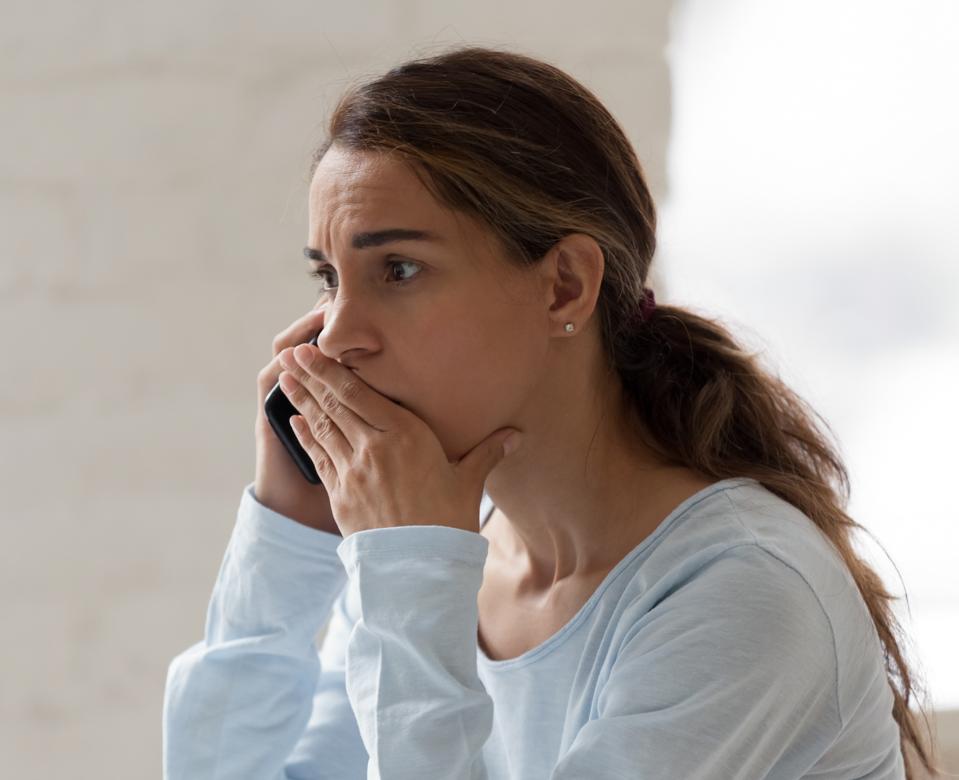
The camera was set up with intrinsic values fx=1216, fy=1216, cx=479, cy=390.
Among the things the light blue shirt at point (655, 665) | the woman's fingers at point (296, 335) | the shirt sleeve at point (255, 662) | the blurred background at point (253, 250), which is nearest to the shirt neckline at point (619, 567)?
the light blue shirt at point (655, 665)

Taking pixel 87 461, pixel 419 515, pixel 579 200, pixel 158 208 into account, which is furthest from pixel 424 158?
pixel 87 461

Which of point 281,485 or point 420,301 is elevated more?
point 420,301

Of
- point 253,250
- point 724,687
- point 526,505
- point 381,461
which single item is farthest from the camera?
point 253,250

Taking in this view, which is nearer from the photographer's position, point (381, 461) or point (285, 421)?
point (381, 461)

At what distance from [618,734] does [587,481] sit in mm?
295

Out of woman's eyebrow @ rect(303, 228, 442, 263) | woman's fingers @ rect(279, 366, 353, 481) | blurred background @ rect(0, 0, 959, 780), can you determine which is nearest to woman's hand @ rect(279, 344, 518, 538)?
woman's fingers @ rect(279, 366, 353, 481)

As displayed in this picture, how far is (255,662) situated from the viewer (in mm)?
1271

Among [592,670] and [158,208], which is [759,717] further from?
[158,208]

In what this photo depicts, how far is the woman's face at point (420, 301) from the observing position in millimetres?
1040

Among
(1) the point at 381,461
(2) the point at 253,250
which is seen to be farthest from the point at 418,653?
(2) the point at 253,250

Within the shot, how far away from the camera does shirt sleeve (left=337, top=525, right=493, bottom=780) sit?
97 cm

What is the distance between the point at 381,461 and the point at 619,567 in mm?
238

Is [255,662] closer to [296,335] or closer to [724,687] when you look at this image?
[296,335]

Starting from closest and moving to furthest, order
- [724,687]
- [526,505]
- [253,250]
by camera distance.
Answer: [724,687], [526,505], [253,250]
